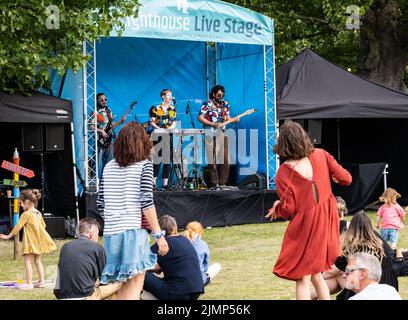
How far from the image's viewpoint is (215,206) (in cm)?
1641

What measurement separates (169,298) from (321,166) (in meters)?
1.75

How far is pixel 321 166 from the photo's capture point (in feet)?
23.8

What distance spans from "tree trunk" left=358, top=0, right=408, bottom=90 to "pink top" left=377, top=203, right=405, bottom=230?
995cm

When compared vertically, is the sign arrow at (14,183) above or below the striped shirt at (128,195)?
below

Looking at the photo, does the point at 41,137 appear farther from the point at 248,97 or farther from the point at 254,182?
the point at 248,97

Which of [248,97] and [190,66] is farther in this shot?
[190,66]

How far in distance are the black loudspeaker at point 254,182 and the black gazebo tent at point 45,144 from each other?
3.39 m

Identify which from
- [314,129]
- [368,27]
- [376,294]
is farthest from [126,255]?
[368,27]

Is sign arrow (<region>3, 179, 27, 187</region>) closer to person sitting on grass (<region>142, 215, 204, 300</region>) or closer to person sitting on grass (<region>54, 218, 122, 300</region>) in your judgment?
person sitting on grass (<region>142, 215, 204, 300</region>)

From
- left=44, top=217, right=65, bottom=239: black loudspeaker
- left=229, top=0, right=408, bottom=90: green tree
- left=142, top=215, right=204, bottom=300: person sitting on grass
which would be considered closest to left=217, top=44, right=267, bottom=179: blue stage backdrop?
left=229, top=0, right=408, bottom=90: green tree

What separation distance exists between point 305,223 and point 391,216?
518cm

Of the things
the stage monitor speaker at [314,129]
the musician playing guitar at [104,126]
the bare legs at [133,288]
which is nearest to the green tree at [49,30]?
the musician playing guitar at [104,126]

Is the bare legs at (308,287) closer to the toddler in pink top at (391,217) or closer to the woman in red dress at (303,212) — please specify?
the woman in red dress at (303,212)

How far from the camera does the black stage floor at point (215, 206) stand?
15.9 m
